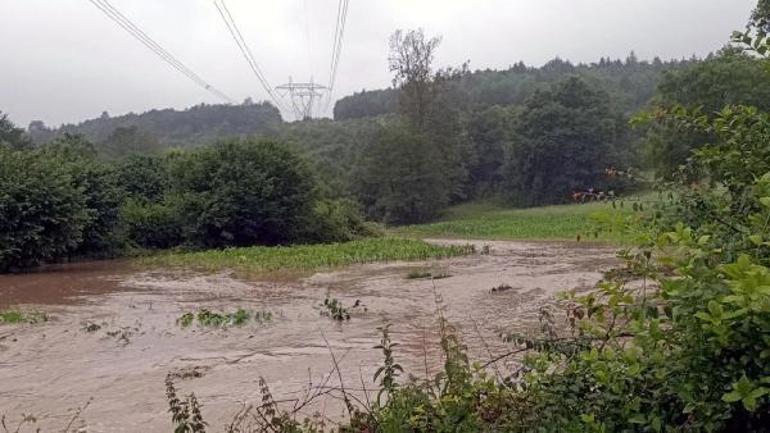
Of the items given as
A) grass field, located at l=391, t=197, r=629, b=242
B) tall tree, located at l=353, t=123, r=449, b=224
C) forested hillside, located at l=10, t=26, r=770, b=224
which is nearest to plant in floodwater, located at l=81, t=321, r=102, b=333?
grass field, located at l=391, t=197, r=629, b=242

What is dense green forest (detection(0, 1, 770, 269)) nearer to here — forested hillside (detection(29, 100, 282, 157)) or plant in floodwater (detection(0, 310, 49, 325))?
forested hillside (detection(29, 100, 282, 157))

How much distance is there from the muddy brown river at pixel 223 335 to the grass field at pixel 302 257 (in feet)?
5.10

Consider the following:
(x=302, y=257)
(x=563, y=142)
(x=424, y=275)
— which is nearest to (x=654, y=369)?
(x=424, y=275)

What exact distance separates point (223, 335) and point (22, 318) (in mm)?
4229

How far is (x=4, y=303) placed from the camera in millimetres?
16109

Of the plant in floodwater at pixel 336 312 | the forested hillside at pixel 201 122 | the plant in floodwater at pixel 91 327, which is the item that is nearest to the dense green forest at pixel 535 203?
the plant in floodwater at pixel 336 312

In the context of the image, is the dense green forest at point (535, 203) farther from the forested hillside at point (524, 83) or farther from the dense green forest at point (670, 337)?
the forested hillside at point (524, 83)

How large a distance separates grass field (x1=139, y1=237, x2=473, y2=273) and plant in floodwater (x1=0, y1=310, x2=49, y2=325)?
828 cm

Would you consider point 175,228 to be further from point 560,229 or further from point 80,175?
point 560,229

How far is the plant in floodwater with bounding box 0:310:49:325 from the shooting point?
42.0 feet

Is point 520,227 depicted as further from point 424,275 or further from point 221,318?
point 221,318

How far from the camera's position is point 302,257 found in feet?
78.0

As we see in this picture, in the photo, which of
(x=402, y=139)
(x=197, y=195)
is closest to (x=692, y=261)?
(x=197, y=195)

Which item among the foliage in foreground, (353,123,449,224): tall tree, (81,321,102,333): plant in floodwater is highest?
(353,123,449,224): tall tree
